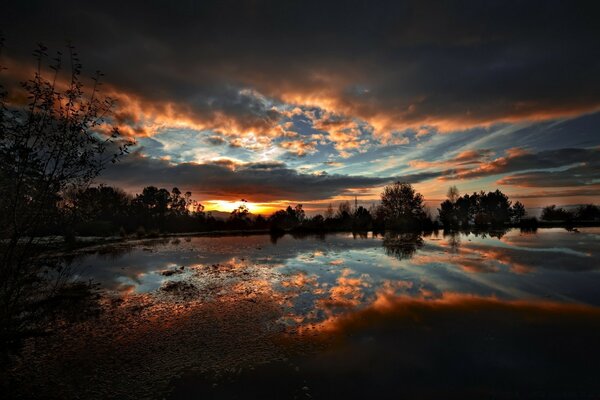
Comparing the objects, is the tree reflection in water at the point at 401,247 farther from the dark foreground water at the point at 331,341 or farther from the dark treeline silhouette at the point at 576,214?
the dark treeline silhouette at the point at 576,214

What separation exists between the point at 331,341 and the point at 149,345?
5.66 metres

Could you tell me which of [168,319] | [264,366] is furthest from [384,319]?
[168,319]

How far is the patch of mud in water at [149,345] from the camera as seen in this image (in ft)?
21.2

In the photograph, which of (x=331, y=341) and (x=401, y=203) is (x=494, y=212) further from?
(x=331, y=341)

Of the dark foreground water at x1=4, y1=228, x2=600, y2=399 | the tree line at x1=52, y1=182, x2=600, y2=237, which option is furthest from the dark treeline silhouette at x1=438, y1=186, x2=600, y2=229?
the dark foreground water at x1=4, y1=228, x2=600, y2=399

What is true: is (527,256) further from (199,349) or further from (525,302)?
(199,349)

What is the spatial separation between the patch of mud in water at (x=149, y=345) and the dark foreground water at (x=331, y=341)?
0.04m

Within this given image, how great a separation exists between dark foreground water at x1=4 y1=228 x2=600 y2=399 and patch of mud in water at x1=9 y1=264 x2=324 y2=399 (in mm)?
44

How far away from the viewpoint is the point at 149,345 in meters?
8.48

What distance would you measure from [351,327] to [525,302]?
8.29 m

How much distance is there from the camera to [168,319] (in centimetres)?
1066

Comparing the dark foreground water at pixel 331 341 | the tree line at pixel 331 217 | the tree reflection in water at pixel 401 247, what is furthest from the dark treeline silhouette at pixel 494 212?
the dark foreground water at pixel 331 341

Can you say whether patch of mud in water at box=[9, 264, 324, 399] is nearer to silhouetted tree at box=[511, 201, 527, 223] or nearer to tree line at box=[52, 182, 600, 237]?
tree line at box=[52, 182, 600, 237]

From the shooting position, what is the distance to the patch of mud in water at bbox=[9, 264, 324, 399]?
648 centimetres
